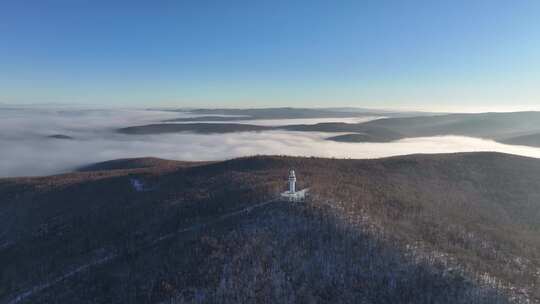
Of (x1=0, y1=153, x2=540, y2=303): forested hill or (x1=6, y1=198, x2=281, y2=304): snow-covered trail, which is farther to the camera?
(x1=6, y1=198, x2=281, y2=304): snow-covered trail

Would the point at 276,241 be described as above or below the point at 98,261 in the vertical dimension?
above

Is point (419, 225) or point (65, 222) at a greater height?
point (419, 225)

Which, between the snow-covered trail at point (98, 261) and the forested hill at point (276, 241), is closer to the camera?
the forested hill at point (276, 241)

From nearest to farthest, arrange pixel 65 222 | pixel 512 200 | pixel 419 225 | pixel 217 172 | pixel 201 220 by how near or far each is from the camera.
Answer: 1. pixel 201 220
2. pixel 419 225
3. pixel 65 222
4. pixel 512 200
5. pixel 217 172

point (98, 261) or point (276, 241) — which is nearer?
point (276, 241)

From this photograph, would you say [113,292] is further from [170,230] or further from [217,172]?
[217,172]

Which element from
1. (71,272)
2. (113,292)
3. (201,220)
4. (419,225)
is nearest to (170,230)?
(201,220)

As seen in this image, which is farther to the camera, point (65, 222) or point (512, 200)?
point (512, 200)

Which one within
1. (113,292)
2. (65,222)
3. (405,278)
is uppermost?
(405,278)
